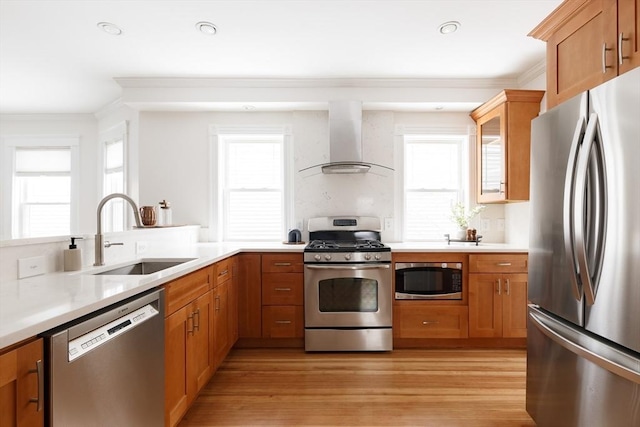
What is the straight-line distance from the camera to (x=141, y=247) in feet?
8.34

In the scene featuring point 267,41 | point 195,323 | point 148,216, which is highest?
point 267,41

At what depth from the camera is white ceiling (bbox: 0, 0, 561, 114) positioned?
221 centimetres

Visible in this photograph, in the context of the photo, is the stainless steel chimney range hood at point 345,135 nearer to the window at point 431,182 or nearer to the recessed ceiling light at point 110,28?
the window at point 431,182

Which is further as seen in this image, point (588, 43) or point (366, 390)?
point (366, 390)

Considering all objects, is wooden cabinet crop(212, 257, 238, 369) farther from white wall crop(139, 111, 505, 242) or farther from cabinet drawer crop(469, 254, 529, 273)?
cabinet drawer crop(469, 254, 529, 273)

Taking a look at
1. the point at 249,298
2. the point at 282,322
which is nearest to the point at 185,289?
the point at 249,298

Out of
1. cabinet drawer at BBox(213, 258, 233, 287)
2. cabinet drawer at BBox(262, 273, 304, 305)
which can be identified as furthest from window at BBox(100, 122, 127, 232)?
cabinet drawer at BBox(262, 273, 304, 305)

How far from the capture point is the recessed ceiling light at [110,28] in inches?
94.1

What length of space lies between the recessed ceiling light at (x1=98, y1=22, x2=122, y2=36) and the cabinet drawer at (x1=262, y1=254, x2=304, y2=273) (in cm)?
211

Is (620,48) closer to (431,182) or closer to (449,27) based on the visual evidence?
(449,27)

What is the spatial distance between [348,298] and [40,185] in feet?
16.2

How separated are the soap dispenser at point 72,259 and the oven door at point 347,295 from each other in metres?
1.65

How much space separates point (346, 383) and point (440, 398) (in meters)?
0.64

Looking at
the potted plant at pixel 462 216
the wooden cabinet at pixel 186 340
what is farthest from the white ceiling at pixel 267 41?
the wooden cabinet at pixel 186 340
